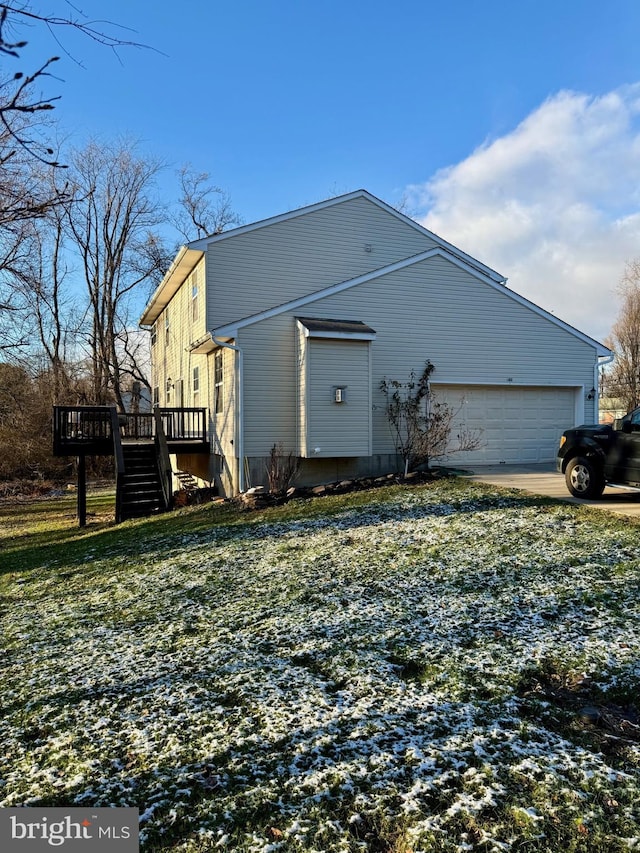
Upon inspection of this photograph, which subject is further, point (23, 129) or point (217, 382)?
point (217, 382)

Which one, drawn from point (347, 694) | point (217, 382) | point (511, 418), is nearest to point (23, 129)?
point (347, 694)

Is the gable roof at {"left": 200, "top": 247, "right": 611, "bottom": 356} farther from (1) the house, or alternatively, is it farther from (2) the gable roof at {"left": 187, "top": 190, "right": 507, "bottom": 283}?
(2) the gable roof at {"left": 187, "top": 190, "right": 507, "bottom": 283}

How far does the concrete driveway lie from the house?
4.14 ft

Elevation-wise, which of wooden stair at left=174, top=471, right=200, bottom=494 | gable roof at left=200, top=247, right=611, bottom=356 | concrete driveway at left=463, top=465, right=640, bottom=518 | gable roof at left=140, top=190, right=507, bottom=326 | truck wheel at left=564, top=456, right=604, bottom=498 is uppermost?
gable roof at left=140, top=190, right=507, bottom=326

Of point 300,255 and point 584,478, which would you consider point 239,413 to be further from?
point 584,478

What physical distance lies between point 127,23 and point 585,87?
1239cm

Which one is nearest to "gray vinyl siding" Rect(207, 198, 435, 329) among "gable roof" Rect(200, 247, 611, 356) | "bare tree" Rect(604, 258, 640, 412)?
"gable roof" Rect(200, 247, 611, 356)

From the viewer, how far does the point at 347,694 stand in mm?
3271

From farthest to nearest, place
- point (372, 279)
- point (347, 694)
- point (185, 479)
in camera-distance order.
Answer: point (185, 479) → point (372, 279) → point (347, 694)

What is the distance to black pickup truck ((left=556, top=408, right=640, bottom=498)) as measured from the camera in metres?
8.20

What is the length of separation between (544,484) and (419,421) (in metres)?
3.56

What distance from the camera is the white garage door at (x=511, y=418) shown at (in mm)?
13852

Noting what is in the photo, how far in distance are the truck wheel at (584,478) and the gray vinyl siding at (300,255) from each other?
8236 mm

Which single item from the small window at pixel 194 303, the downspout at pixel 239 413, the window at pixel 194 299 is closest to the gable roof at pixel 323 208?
the window at pixel 194 299
